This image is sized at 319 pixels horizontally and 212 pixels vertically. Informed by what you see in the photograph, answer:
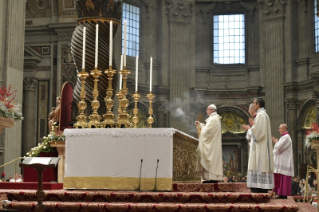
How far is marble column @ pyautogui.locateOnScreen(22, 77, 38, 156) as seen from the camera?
65.3ft

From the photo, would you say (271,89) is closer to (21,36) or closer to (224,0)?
(224,0)

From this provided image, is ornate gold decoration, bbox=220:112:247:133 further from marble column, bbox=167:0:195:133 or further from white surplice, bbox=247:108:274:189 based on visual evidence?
white surplice, bbox=247:108:274:189

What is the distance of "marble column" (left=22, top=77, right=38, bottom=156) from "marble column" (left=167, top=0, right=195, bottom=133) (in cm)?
686

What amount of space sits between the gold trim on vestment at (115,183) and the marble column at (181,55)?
16.4 m

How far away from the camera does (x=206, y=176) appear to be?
9234 millimetres

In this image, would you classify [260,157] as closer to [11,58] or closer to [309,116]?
[11,58]

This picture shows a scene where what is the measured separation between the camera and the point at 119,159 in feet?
27.5

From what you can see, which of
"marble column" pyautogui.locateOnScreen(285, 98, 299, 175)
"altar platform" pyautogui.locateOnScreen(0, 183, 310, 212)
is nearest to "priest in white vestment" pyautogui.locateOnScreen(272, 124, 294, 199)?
"altar platform" pyautogui.locateOnScreen(0, 183, 310, 212)

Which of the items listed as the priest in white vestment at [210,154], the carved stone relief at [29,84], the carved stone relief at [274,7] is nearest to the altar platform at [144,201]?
the priest in white vestment at [210,154]

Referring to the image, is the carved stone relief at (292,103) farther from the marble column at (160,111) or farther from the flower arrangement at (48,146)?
the flower arrangement at (48,146)

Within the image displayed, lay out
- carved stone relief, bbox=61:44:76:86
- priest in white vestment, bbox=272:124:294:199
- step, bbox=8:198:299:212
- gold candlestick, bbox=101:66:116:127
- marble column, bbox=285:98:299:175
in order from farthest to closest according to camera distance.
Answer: marble column, bbox=285:98:299:175
carved stone relief, bbox=61:44:76:86
priest in white vestment, bbox=272:124:294:199
gold candlestick, bbox=101:66:116:127
step, bbox=8:198:299:212

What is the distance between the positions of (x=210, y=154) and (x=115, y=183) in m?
1.81

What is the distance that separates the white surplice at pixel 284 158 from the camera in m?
10.3

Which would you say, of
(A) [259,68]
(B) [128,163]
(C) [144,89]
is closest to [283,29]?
(A) [259,68]
